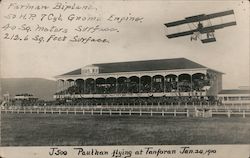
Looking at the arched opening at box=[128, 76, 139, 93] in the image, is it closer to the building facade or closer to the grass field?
the building facade

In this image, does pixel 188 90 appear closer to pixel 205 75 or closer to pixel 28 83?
pixel 205 75

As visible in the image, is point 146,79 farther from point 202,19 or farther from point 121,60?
point 202,19

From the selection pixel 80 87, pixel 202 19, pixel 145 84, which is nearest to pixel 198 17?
pixel 202 19

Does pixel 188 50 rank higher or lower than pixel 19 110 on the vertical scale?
higher

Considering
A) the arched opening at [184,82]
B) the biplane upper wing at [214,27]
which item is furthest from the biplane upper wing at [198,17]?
the arched opening at [184,82]

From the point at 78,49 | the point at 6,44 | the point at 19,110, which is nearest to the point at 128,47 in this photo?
the point at 78,49

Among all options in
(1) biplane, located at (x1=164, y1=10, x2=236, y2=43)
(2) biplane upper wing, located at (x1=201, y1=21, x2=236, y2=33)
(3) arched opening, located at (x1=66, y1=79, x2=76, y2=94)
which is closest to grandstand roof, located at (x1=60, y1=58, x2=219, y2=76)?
(3) arched opening, located at (x1=66, y1=79, x2=76, y2=94)
